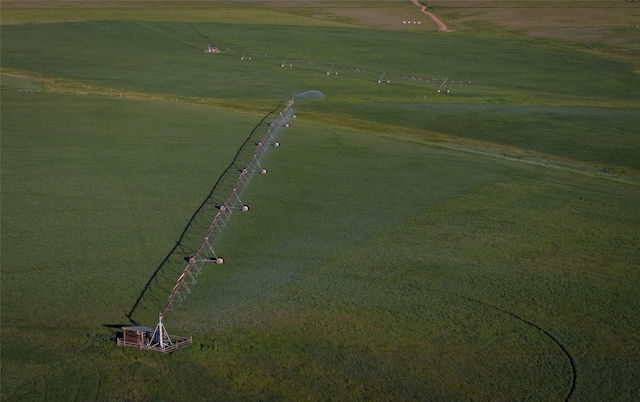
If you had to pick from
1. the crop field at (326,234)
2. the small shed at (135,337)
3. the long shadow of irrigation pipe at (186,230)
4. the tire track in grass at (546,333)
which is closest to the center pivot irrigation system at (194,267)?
the small shed at (135,337)

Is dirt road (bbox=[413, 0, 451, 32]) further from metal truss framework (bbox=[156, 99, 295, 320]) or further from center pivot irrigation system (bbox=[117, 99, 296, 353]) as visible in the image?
center pivot irrigation system (bbox=[117, 99, 296, 353])

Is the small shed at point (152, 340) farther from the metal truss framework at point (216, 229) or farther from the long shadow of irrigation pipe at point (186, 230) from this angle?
the long shadow of irrigation pipe at point (186, 230)

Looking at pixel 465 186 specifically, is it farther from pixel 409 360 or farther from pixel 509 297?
pixel 409 360

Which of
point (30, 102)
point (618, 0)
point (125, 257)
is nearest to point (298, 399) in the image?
point (125, 257)

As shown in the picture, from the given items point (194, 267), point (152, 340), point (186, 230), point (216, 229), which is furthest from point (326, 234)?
point (152, 340)

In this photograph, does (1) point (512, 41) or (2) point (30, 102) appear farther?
(1) point (512, 41)

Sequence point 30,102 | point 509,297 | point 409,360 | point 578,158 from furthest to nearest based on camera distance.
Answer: point 30,102, point 578,158, point 509,297, point 409,360
